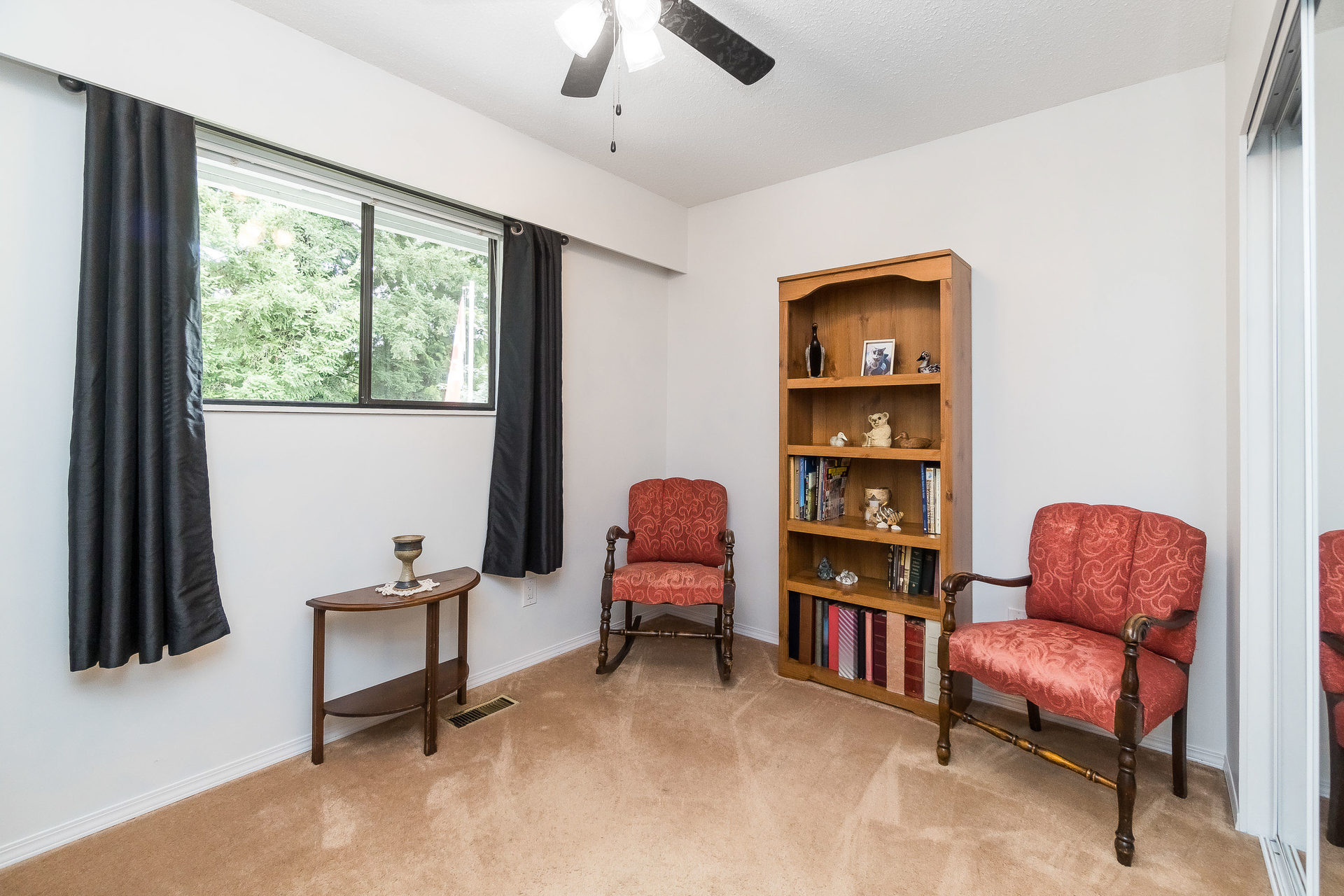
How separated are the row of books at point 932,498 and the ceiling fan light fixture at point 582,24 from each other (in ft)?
6.79

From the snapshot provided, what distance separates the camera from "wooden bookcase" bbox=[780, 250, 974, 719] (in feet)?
8.44

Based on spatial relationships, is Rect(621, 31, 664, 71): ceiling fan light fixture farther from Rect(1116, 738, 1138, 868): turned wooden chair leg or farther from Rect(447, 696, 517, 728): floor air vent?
Rect(447, 696, 517, 728): floor air vent

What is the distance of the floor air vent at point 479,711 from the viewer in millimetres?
2533

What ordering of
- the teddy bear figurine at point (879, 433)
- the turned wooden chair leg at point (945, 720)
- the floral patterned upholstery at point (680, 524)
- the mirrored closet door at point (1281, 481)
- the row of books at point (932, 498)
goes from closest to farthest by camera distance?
the mirrored closet door at point (1281, 481) → the turned wooden chair leg at point (945, 720) → the row of books at point (932, 498) → the teddy bear figurine at point (879, 433) → the floral patterned upholstery at point (680, 524)

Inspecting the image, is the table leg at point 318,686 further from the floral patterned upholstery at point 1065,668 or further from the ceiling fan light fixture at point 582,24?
the floral patterned upholstery at point 1065,668

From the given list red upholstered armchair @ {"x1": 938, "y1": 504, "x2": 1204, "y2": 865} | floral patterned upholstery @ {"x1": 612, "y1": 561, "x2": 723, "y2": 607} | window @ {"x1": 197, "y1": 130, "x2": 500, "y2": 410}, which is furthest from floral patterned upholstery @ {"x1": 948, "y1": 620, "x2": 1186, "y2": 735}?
window @ {"x1": 197, "y1": 130, "x2": 500, "y2": 410}

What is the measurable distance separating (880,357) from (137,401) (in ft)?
9.55

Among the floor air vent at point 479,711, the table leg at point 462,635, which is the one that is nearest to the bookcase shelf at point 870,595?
the floor air vent at point 479,711

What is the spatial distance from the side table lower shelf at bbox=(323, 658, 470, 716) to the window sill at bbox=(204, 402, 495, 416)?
1.10 metres

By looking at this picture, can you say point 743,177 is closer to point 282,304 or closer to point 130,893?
point 282,304

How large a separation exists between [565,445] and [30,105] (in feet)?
7.33

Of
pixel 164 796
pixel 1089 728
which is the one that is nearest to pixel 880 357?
pixel 1089 728

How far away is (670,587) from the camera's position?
2.93 m

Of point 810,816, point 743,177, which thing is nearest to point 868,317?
point 743,177
